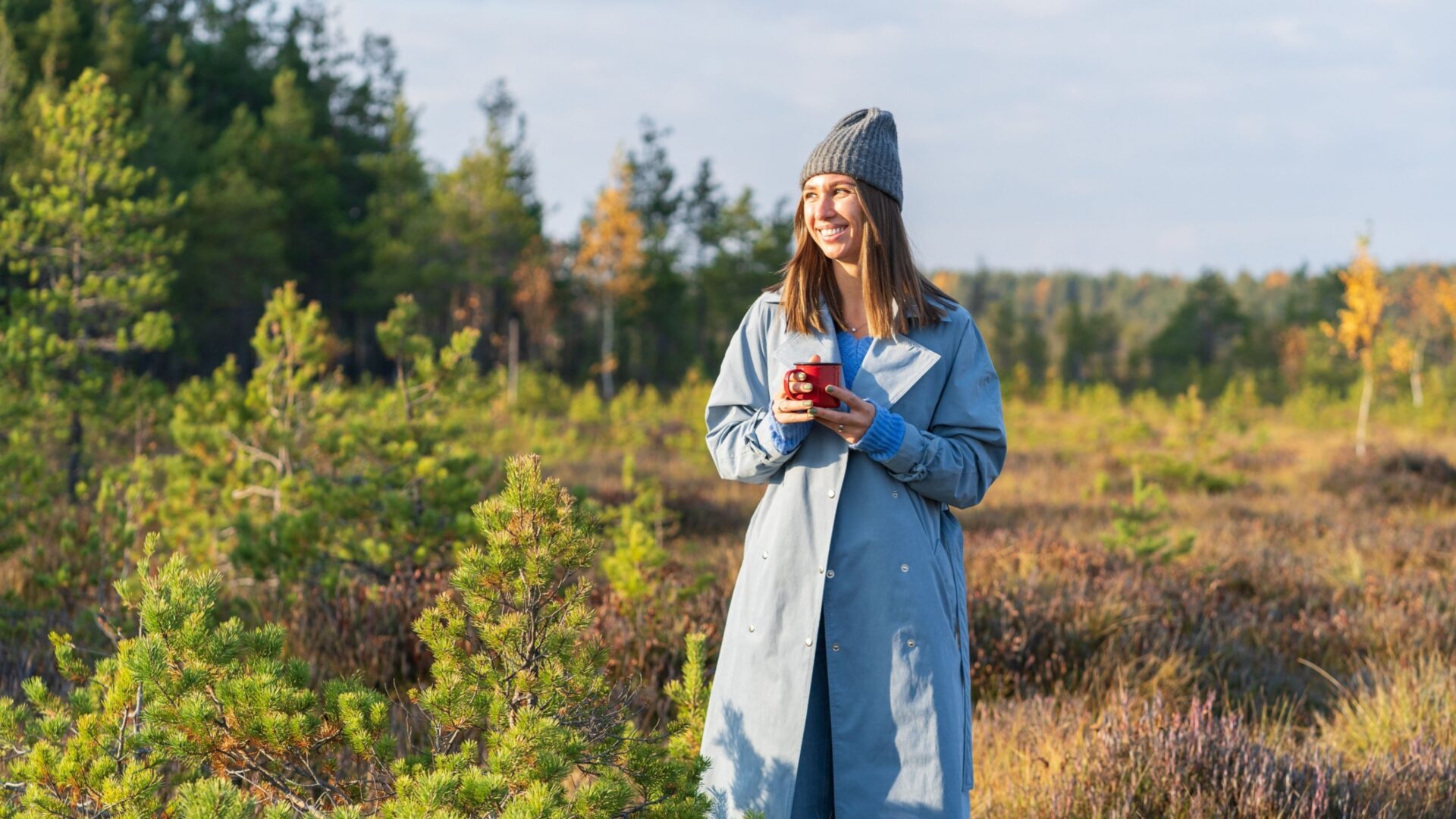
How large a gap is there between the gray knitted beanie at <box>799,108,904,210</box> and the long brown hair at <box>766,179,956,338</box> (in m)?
0.03

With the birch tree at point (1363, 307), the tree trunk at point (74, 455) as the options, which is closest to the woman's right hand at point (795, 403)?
the tree trunk at point (74, 455)

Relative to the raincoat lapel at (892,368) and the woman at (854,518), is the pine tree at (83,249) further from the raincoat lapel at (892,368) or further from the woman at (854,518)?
the raincoat lapel at (892,368)

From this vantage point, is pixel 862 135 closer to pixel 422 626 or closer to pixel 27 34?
pixel 422 626

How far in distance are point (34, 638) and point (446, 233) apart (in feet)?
81.0

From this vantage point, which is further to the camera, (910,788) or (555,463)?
(555,463)

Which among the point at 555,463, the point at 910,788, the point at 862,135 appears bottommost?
the point at 555,463

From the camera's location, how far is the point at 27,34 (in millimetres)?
19953

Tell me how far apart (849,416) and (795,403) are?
0.35 ft

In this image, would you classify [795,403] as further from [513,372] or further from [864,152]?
[513,372]

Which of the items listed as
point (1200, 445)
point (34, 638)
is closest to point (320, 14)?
point (1200, 445)

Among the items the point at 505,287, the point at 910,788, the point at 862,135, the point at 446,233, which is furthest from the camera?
the point at 505,287

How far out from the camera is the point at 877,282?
2.20m

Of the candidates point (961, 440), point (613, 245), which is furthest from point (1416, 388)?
point (961, 440)

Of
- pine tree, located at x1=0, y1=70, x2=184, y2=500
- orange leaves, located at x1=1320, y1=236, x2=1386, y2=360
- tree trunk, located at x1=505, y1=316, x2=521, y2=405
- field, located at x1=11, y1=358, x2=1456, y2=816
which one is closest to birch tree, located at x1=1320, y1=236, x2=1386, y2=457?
orange leaves, located at x1=1320, y1=236, x2=1386, y2=360
